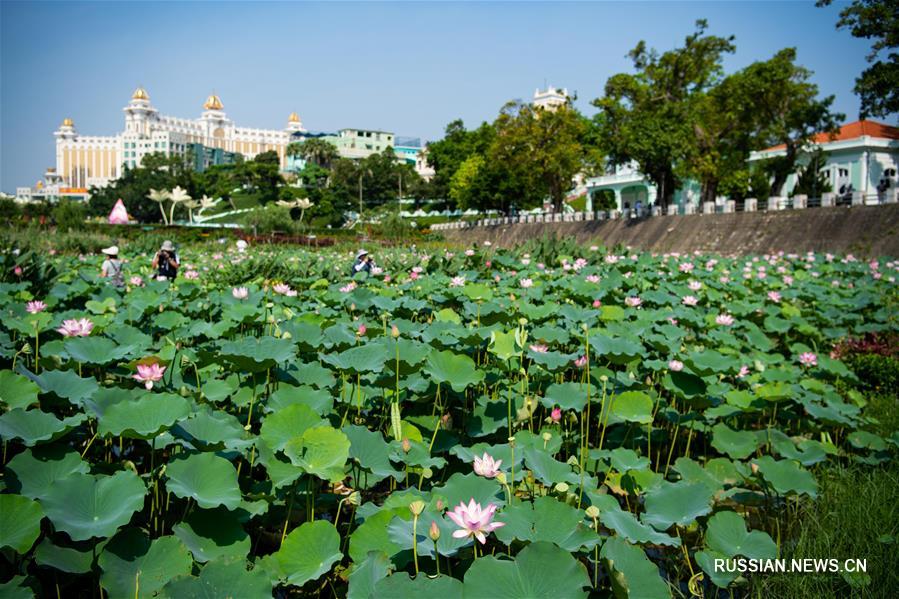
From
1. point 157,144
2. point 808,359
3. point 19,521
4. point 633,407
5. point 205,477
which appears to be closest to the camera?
point 19,521

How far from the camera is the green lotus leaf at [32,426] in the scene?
128 centimetres

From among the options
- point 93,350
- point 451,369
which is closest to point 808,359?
point 451,369

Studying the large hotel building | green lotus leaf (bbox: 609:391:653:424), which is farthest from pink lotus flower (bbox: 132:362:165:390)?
the large hotel building

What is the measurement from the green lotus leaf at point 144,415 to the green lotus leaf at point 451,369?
0.73m

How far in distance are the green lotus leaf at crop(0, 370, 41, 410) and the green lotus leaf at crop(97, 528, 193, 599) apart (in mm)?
575

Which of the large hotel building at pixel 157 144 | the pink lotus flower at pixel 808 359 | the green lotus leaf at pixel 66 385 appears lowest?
the pink lotus flower at pixel 808 359

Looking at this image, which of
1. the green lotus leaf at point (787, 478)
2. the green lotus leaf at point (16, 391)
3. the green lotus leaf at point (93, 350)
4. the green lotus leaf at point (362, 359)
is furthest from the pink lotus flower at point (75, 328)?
the green lotus leaf at point (787, 478)

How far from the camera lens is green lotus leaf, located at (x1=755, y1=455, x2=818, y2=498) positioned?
183 centimetres

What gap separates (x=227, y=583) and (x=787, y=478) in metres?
1.67

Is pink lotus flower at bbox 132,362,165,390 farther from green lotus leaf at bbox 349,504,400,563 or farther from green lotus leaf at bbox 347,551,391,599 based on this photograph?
green lotus leaf at bbox 347,551,391,599

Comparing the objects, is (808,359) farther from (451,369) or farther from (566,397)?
(451,369)

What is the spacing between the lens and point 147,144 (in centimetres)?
10269

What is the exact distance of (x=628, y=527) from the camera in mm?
1373

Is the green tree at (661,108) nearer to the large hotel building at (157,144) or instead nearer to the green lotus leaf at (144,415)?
the green lotus leaf at (144,415)
